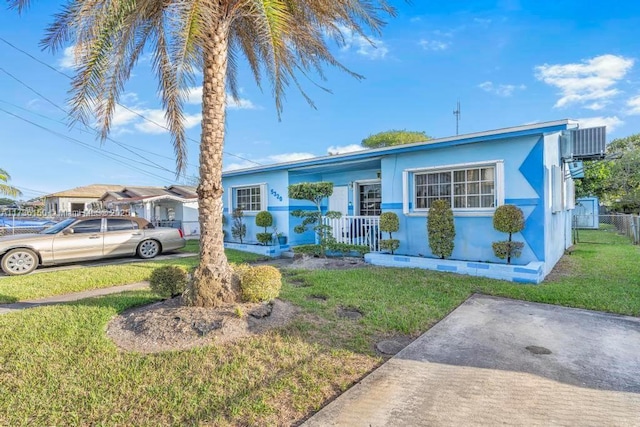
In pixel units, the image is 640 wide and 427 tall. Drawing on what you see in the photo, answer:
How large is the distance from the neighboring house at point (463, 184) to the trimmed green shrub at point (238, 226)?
5.44ft

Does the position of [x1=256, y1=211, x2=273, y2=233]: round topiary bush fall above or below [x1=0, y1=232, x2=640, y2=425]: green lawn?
above

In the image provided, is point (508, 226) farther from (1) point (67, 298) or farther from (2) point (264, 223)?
(1) point (67, 298)

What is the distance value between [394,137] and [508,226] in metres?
24.4

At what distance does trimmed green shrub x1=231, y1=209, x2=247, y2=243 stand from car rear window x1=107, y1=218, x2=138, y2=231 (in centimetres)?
358

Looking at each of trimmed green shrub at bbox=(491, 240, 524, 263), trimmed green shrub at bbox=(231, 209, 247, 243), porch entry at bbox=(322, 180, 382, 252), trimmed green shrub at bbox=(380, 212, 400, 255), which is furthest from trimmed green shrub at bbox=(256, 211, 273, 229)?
trimmed green shrub at bbox=(491, 240, 524, 263)

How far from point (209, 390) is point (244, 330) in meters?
1.23

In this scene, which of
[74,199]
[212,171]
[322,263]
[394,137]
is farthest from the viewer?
[74,199]

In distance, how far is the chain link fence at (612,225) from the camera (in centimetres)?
1325

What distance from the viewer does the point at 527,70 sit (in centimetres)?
1163

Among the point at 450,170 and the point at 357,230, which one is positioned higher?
the point at 450,170

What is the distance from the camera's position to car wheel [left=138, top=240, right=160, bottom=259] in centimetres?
1041

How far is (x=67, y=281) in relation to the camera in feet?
22.9

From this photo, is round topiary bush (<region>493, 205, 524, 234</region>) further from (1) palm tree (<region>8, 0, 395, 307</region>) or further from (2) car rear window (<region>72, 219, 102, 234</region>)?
(2) car rear window (<region>72, 219, 102, 234</region>)

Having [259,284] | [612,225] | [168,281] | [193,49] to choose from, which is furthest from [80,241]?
[612,225]
